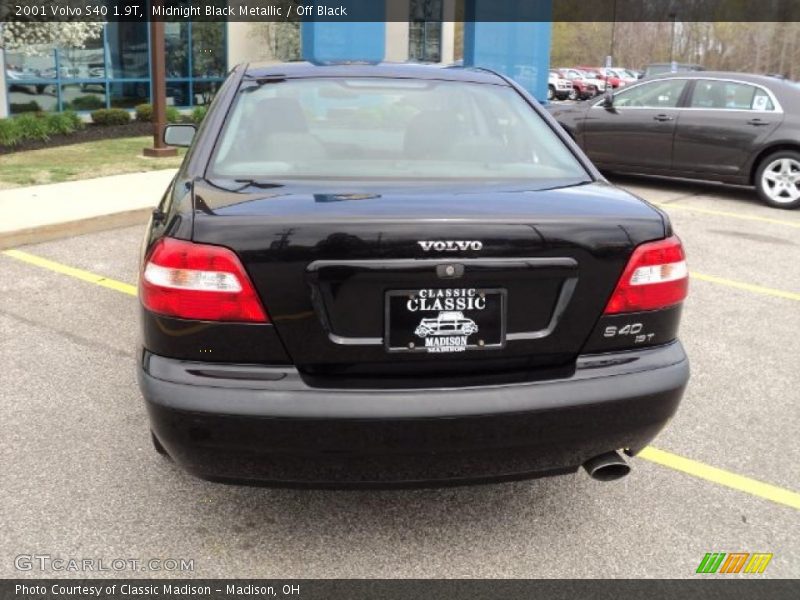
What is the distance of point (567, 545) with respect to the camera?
3031 mm

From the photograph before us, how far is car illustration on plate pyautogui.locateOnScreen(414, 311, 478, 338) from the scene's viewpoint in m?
2.61

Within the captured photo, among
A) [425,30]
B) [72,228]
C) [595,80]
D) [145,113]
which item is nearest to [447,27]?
[425,30]

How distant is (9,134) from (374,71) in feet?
37.0

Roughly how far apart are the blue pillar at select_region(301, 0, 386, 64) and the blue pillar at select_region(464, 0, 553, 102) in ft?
9.51

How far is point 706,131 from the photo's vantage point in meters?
10.5

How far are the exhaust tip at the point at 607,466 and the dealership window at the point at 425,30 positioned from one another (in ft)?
86.1

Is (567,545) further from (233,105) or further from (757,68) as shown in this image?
(757,68)

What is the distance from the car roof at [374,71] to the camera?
3824mm

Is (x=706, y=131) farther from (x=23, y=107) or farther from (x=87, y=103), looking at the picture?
(x=87, y=103)

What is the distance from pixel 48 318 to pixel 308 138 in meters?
2.82

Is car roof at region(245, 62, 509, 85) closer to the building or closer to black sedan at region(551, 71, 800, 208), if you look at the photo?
black sedan at region(551, 71, 800, 208)

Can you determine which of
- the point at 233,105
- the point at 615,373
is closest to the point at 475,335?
the point at 615,373

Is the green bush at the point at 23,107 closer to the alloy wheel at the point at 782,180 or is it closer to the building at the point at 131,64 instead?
the building at the point at 131,64

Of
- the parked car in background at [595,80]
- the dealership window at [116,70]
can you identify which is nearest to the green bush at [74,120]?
the dealership window at [116,70]
